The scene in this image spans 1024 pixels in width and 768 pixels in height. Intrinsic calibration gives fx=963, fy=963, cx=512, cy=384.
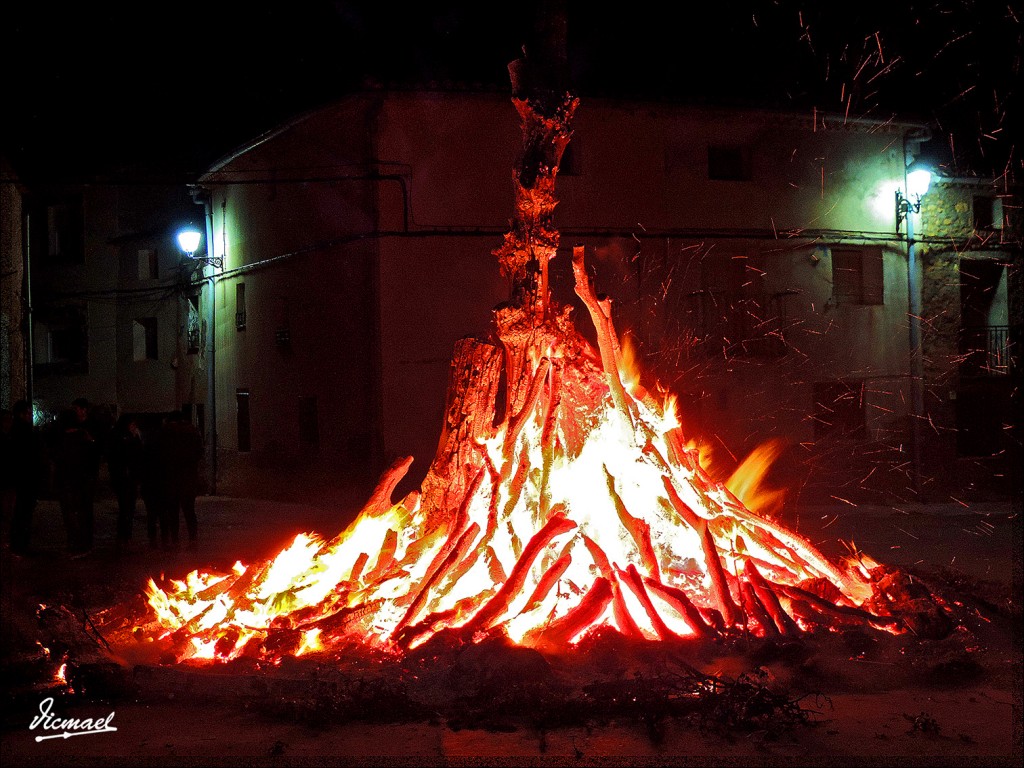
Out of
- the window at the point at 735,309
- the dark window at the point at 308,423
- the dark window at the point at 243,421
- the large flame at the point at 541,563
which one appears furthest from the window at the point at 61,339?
the large flame at the point at 541,563

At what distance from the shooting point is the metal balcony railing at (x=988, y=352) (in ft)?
76.8

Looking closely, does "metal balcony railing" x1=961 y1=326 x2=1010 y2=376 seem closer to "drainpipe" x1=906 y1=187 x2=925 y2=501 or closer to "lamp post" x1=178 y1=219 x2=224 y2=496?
"drainpipe" x1=906 y1=187 x2=925 y2=501

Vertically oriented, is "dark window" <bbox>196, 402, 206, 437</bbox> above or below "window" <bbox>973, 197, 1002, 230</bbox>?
below

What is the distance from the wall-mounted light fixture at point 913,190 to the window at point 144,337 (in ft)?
65.5

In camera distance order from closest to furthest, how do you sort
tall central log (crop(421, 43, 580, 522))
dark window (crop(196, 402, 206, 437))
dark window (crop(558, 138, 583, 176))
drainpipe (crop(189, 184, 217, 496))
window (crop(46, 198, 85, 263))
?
1. tall central log (crop(421, 43, 580, 522))
2. dark window (crop(558, 138, 583, 176))
3. drainpipe (crop(189, 184, 217, 496))
4. dark window (crop(196, 402, 206, 437))
5. window (crop(46, 198, 85, 263))

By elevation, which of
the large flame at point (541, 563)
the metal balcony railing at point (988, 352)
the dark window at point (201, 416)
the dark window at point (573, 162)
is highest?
the dark window at point (573, 162)

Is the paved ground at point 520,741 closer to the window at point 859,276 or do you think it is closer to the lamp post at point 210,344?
the window at point 859,276

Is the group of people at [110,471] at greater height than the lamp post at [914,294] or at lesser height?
lesser

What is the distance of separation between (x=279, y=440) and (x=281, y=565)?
1392 cm

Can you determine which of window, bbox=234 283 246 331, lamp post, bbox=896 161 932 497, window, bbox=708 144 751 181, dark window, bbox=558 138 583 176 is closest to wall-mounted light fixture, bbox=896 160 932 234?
lamp post, bbox=896 161 932 497

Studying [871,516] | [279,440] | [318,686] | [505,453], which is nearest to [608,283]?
[871,516]

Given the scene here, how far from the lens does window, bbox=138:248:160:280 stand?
27438mm

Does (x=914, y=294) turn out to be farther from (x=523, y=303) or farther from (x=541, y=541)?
(x=541, y=541)

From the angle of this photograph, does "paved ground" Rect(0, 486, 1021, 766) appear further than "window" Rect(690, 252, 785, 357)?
No
